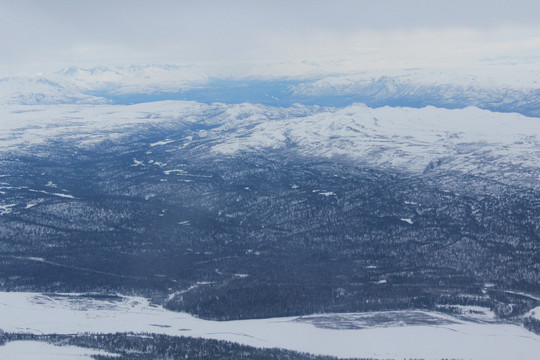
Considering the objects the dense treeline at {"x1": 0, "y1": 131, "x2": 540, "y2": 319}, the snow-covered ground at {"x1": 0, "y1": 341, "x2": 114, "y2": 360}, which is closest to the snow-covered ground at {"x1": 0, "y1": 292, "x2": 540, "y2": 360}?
the dense treeline at {"x1": 0, "y1": 131, "x2": 540, "y2": 319}

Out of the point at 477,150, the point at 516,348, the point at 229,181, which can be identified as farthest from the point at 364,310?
the point at 477,150

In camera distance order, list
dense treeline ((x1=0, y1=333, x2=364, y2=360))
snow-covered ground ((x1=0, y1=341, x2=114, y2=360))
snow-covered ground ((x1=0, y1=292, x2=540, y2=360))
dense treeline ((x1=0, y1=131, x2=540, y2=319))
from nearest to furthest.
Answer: snow-covered ground ((x1=0, y1=341, x2=114, y2=360)) < dense treeline ((x1=0, y1=333, x2=364, y2=360)) < snow-covered ground ((x1=0, y1=292, x2=540, y2=360)) < dense treeline ((x1=0, y1=131, x2=540, y2=319))

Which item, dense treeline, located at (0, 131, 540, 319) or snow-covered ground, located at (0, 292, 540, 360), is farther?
dense treeline, located at (0, 131, 540, 319)

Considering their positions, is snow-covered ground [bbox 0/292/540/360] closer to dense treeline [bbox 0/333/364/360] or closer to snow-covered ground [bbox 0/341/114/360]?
dense treeline [bbox 0/333/364/360]

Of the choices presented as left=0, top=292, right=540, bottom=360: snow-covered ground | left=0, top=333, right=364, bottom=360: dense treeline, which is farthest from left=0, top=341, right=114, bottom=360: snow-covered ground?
left=0, top=292, right=540, bottom=360: snow-covered ground

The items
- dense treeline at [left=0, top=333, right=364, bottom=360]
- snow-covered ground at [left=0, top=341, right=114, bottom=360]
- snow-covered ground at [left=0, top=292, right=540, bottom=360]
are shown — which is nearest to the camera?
snow-covered ground at [left=0, top=341, right=114, bottom=360]

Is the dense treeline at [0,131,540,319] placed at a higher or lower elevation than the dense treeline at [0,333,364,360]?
higher
